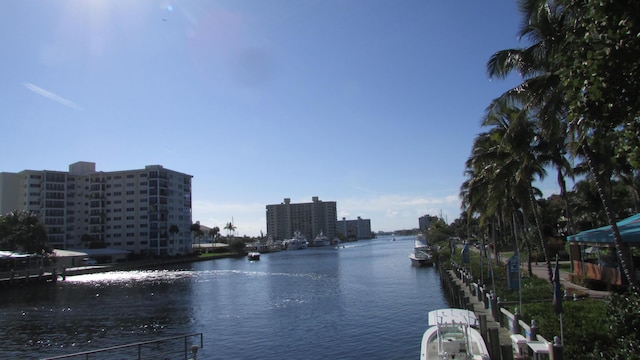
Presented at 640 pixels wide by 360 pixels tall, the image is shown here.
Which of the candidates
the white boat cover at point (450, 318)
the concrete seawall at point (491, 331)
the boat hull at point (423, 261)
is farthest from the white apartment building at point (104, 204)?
the white boat cover at point (450, 318)

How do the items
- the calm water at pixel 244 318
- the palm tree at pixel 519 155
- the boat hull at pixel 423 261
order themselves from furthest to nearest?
the boat hull at pixel 423 261, the palm tree at pixel 519 155, the calm water at pixel 244 318

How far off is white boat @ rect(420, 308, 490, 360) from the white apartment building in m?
136

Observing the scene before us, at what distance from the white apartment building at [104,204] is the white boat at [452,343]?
136m

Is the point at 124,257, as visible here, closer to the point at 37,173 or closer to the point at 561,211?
the point at 37,173

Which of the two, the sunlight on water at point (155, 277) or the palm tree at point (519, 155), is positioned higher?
the palm tree at point (519, 155)

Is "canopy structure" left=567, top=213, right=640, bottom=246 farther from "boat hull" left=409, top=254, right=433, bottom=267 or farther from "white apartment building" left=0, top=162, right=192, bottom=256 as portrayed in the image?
"white apartment building" left=0, top=162, right=192, bottom=256

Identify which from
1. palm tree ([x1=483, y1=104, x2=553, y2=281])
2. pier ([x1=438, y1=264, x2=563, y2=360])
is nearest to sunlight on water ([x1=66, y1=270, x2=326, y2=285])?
palm tree ([x1=483, y1=104, x2=553, y2=281])

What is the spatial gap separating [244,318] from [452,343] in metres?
23.8

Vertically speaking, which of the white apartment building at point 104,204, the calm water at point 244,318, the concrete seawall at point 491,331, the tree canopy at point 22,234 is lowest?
the calm water at point 244,318

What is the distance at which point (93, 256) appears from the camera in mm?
115312

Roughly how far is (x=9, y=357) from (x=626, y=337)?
31.5 metres

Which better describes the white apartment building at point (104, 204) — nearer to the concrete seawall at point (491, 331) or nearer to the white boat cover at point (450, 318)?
the concrete seawall at point (491, 331)

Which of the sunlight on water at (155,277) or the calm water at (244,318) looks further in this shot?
the sunlight on water at (155,277)

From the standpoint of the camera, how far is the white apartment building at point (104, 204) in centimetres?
13753
